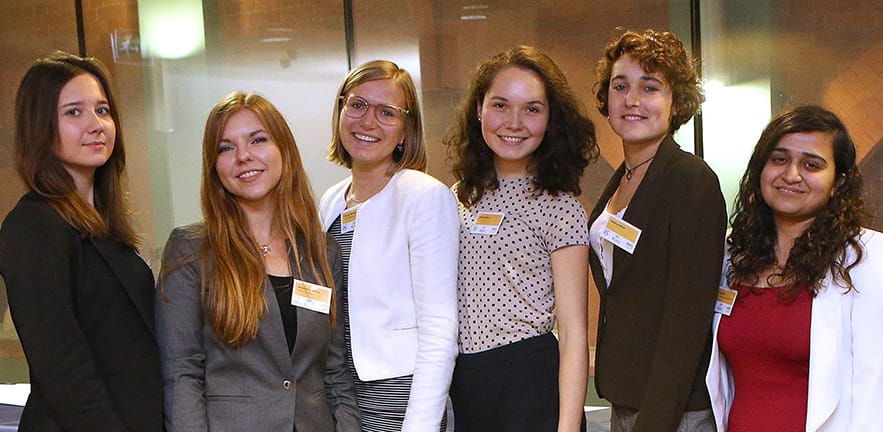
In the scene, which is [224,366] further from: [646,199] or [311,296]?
[646,199]

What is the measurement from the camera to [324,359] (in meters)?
2.28

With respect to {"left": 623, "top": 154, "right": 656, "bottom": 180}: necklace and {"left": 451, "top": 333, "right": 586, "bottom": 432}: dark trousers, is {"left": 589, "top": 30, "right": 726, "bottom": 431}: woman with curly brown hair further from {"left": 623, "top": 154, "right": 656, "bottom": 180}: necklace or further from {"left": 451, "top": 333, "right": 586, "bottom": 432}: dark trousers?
{"left": 451, "top": 333, "right": 586, "bottom": 432}: dark trousers

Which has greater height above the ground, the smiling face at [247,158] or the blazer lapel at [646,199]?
the smiling face at [247,158]

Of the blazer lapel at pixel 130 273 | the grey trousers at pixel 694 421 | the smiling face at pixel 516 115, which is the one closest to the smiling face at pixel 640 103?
the smiling face at pixel 516 115

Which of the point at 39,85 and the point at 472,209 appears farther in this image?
the point at 472,209

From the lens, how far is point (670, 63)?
2.38 metres

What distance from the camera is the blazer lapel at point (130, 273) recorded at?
216cm

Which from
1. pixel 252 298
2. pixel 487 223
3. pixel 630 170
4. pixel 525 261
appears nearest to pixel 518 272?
pixel 525 261

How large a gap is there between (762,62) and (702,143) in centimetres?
56

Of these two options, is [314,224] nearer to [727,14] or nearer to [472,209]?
[472,209]

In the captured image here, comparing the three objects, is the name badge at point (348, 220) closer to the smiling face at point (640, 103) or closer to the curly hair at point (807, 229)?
the smiling face at point (640, 103)

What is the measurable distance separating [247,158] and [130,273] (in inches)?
17.4

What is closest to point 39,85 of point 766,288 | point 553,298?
point 553,298

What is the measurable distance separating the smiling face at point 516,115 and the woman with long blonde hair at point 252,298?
570 millimetres
